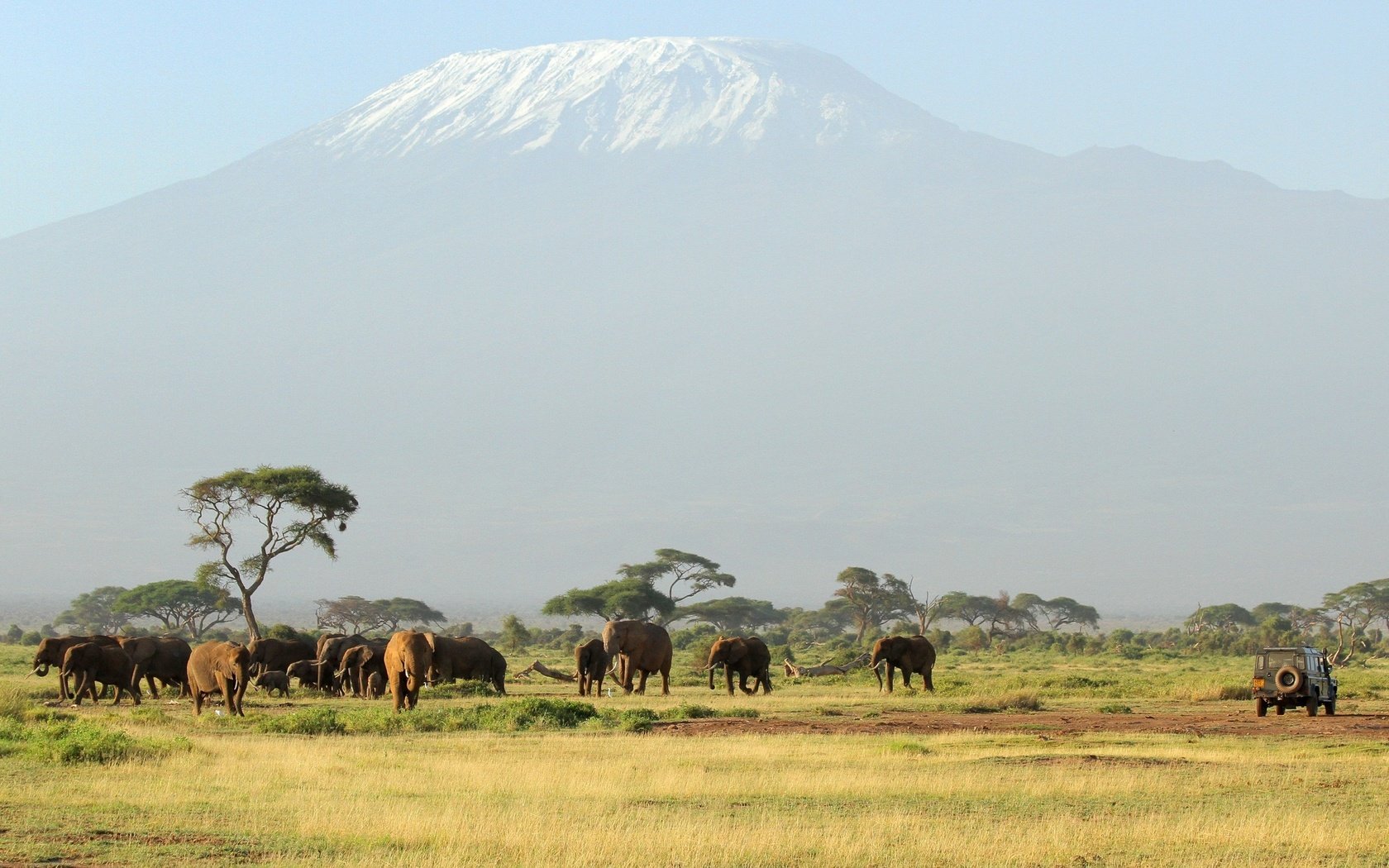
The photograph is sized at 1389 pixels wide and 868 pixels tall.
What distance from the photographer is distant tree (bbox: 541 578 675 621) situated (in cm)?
8725

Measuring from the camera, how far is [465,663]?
39.8m

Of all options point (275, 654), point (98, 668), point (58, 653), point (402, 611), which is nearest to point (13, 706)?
point (98, 668)

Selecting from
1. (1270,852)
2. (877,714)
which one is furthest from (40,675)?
(1270,852)

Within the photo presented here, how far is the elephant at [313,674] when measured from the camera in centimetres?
3934

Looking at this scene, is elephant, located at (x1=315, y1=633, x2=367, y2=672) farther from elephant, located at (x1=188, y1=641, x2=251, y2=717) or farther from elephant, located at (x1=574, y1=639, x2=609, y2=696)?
elephant, located at (x1=188, y1=641, x2=251, y2=717)

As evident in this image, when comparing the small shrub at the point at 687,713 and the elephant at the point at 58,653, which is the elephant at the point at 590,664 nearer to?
the small shrub at the point at 687,713

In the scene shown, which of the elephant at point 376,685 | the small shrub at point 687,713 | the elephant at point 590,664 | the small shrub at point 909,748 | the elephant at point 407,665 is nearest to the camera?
the small shrub at point 909,748

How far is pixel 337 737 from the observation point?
84.3 feet

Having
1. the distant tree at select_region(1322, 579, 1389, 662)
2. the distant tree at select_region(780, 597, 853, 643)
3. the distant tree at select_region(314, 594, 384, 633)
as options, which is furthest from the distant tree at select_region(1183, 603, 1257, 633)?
the distant tree at select_region(314, 594, 384, 633)

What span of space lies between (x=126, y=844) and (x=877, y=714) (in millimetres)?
20179

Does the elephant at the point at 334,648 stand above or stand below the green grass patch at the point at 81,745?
above

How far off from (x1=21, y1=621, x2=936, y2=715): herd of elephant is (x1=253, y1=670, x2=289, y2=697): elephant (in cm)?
3

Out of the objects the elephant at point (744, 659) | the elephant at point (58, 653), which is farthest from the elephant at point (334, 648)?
the elephant at point (744, 659)

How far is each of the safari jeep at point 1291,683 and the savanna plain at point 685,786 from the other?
0.47 meters
